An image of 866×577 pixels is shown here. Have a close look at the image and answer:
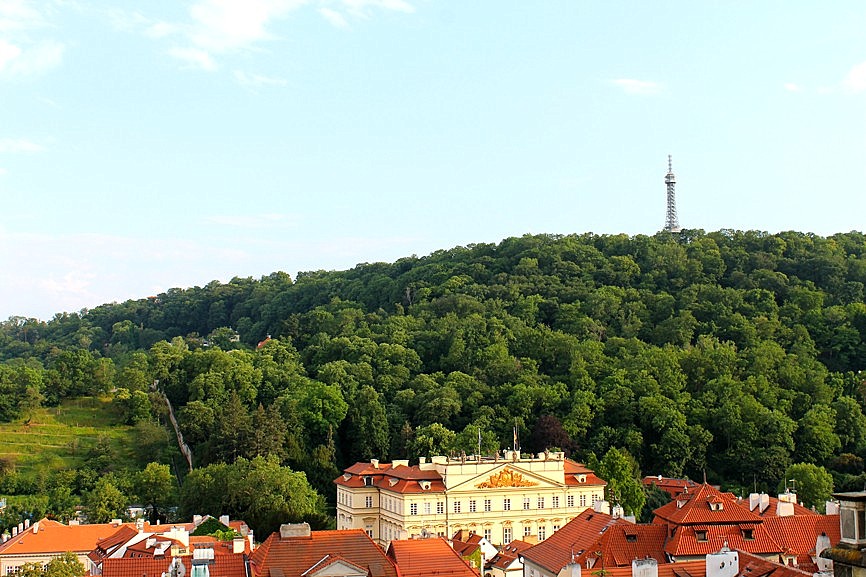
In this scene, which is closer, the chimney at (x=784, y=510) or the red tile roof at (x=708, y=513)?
the red tile roof at (x=708, y=513)

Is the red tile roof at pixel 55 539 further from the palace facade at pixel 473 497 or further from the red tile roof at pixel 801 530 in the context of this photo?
the red tile roof at pixel 801 530

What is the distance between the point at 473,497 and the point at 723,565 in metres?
40.8

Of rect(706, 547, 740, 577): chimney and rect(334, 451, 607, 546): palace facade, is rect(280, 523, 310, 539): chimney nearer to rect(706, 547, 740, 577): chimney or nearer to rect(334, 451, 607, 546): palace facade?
rect(706, 547, 740, 577): chimney

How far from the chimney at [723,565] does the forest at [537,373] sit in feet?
122

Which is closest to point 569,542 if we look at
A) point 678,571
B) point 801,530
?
point 678,571

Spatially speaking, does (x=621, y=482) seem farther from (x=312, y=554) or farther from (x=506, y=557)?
(x=312, y=554)

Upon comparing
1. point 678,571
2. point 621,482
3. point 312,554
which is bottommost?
point 621,482

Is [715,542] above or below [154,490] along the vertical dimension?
above

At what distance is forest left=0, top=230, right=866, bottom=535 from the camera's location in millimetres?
85750

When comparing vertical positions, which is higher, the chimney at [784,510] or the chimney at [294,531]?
the chimney at [294,531]

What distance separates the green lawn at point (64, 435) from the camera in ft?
276

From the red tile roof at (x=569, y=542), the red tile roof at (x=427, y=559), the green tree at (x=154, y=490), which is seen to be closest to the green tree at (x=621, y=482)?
the red tile roof at (x=569, y=542)

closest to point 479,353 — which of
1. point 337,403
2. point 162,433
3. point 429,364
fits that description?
point 429,364

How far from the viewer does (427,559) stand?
1366 inches
